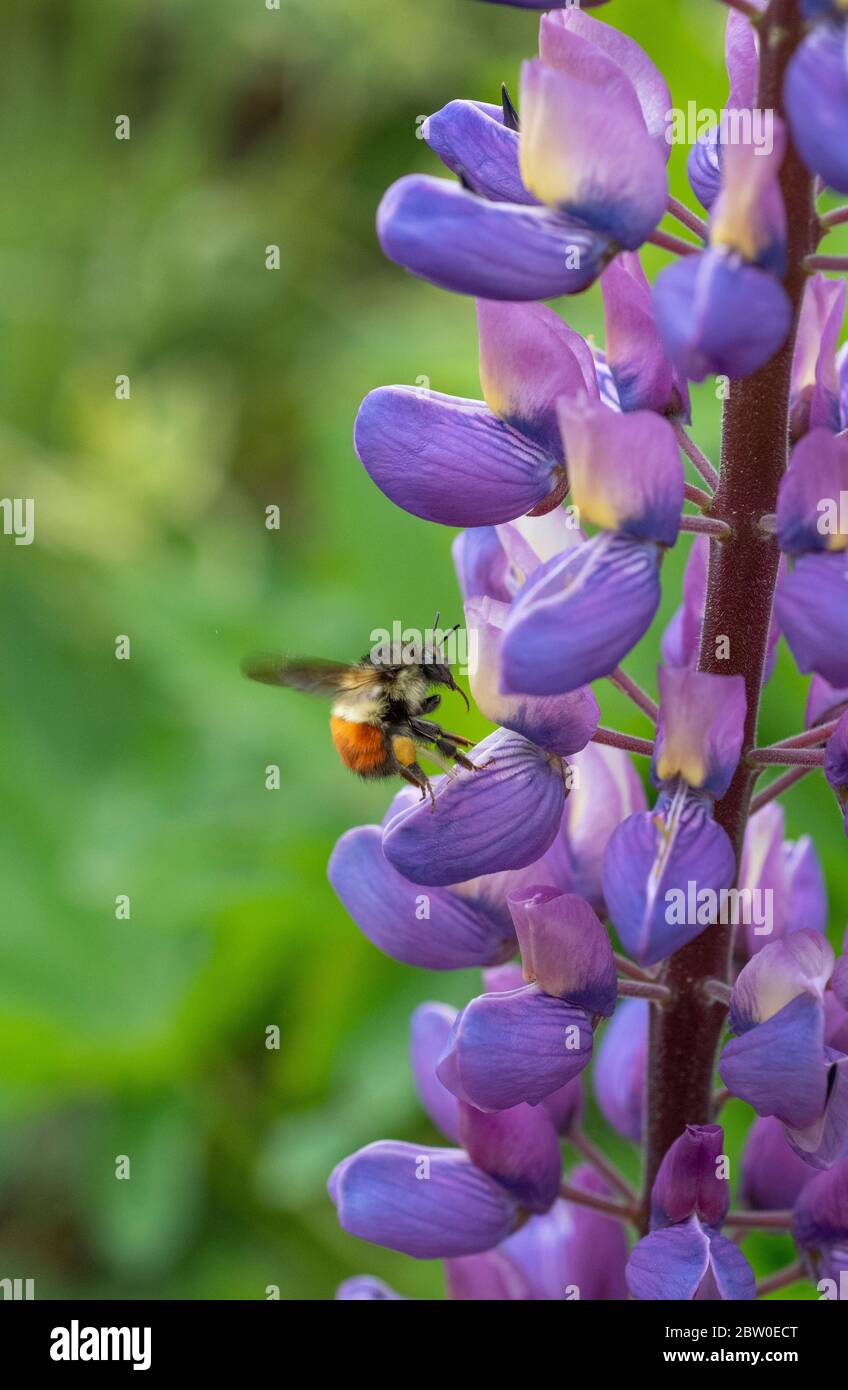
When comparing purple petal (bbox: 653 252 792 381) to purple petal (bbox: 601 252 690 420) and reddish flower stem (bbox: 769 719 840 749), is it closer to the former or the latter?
purple petal (bbox: 601 252 690 420)

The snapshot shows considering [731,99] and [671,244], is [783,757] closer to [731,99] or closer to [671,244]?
[671,244]

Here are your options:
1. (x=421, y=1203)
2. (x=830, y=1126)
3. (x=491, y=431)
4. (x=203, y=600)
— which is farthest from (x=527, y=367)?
(x=203, y=600)

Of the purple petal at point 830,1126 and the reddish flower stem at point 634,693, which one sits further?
the reddish flower stem at point 634,693

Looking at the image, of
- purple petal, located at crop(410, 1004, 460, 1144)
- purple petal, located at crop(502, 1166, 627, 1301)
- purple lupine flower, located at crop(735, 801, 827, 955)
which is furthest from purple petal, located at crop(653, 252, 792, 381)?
purple petal, located at crop(502, 1166, 627, 1301)

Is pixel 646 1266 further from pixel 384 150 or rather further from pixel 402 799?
pixel 384 150

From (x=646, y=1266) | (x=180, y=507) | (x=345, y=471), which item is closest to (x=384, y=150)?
(x=180, y=507)

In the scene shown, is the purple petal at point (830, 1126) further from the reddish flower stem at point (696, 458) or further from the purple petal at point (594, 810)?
the reddish flower stem at point (696, 458)

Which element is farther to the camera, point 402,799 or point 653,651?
point 653,651

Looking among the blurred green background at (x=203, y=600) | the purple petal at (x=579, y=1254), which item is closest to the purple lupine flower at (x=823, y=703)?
the purple petal at (x=579, y=1254)
